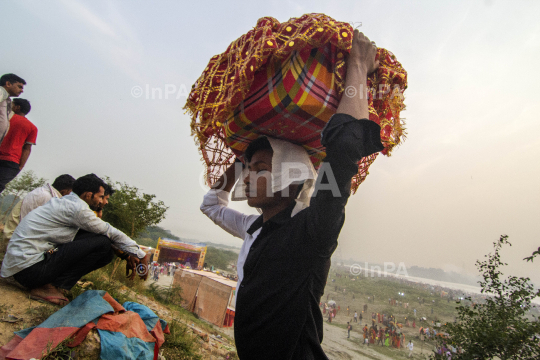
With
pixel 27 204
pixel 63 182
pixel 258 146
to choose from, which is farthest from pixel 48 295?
pixel 258 146

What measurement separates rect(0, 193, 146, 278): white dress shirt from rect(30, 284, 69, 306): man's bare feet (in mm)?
305

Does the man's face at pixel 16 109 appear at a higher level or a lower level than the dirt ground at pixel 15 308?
higher

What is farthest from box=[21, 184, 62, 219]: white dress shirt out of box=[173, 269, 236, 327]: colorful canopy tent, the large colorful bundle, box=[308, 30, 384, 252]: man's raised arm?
box=[173, 269, 236, 327]: colorful canopy tent

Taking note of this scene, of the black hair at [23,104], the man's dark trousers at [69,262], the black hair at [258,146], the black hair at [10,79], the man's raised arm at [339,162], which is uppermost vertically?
the black hair at [10,79]

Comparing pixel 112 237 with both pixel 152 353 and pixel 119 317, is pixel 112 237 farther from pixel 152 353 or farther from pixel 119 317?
pixel 152 353

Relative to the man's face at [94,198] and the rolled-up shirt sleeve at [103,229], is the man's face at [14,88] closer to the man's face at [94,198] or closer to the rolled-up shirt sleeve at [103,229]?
the man's face at [94,198]

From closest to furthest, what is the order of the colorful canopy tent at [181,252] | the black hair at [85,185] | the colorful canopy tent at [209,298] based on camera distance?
the black hair at [85,185], the colorful canopy tent at [209,298], the colorful canopy tent at [181,252]

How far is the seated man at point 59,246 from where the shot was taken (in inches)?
97.2

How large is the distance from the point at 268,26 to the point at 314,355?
1.65 m

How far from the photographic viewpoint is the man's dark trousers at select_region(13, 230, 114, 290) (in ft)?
8.29

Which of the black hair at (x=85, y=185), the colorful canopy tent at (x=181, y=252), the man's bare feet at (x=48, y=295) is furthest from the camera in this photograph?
the colorful canopy tent at (x=181, y=252)

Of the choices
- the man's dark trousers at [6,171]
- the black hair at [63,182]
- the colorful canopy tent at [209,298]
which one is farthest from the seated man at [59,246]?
the colorful canopy tent at [209,298]

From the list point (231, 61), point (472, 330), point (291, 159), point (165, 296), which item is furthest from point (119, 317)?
point (165, 296)

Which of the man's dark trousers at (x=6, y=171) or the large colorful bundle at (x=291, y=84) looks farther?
the man's dark trousers at (x=6, y=171)
